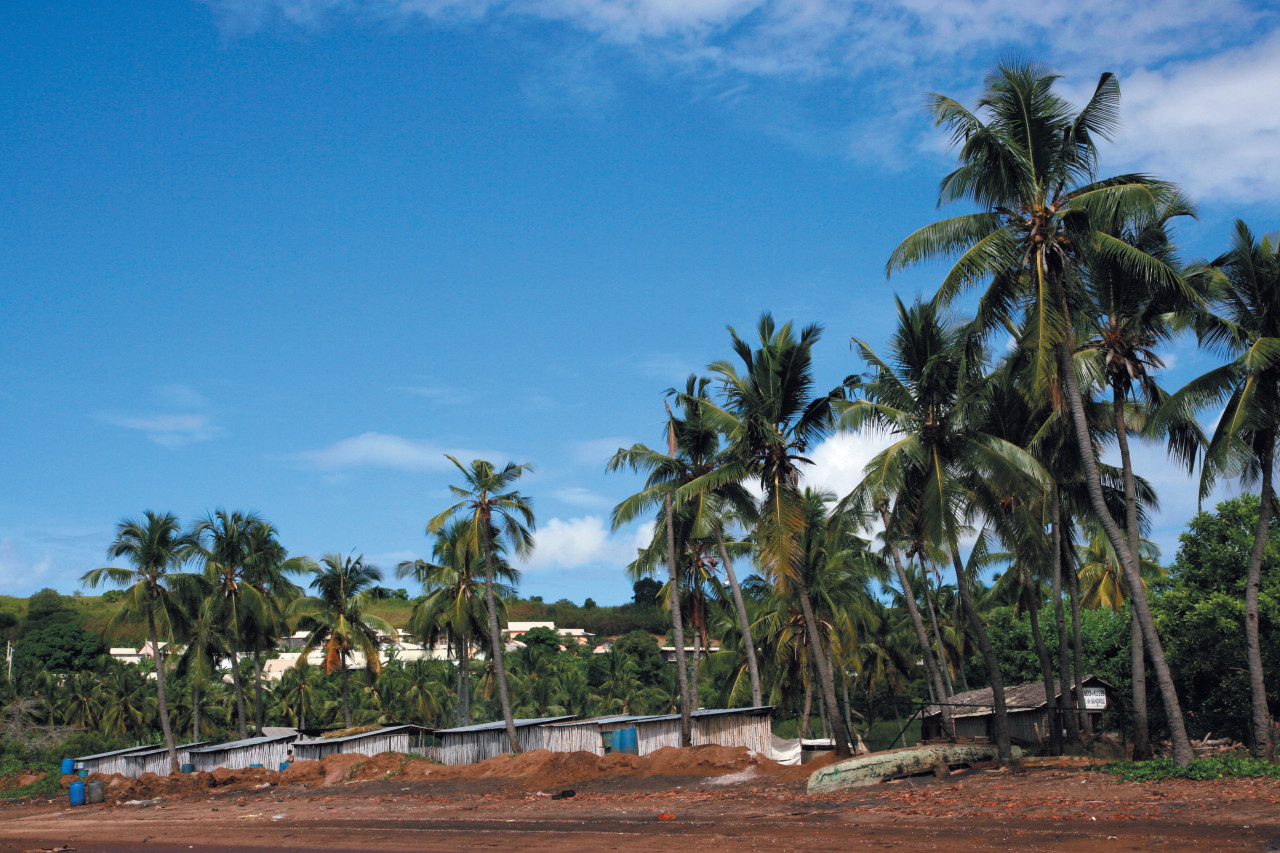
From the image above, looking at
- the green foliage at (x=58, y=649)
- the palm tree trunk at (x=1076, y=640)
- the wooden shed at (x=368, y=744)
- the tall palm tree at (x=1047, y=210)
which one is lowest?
the wooden shed at (x=368, y=744)

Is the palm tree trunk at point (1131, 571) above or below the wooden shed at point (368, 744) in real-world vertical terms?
above

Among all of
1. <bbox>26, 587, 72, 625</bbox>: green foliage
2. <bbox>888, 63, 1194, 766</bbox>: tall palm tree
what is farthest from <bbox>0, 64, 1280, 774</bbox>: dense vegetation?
<bbox>26, 587, 72, 625</bbox>: green foliage

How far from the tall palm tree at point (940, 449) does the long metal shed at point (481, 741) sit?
16789 millimetres

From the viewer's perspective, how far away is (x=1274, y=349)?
20250mm

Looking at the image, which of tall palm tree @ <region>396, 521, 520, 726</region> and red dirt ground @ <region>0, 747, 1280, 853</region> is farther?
tall palm tree @ <region>396, 521, 520, 726</region>

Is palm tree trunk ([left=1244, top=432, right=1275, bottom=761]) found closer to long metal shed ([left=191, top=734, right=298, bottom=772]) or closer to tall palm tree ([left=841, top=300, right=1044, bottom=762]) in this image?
tall palm tree ([left=841, top=300, right=1044, bottom=762])

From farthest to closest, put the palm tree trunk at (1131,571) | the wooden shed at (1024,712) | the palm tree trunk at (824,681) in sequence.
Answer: the wooden shed at (1024,712) → the palm tree trunk at (824,681) → the palm tree trunk at (1131,571)

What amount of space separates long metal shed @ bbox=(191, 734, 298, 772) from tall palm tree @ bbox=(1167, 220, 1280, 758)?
34.3m

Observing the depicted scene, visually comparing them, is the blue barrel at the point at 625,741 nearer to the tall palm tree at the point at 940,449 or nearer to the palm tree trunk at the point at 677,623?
the palm tree trunk at the point at 677,623

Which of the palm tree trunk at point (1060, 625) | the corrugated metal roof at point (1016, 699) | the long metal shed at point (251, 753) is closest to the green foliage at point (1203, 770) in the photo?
the palm tree trunk at point (1060, 625)

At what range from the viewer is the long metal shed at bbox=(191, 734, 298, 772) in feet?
134

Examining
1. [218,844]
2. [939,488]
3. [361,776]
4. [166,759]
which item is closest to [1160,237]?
[939,488]

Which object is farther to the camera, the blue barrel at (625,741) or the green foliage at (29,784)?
the green foliage at (29,784)

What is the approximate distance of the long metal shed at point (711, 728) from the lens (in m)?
33.5
